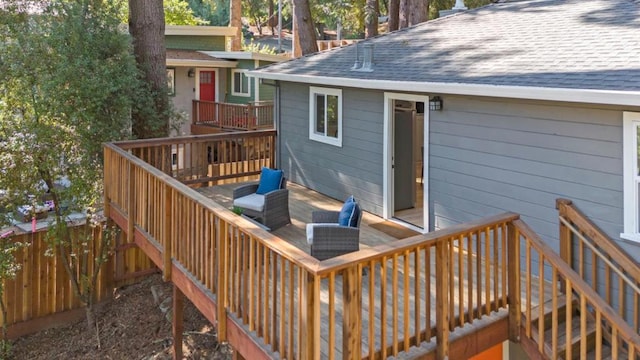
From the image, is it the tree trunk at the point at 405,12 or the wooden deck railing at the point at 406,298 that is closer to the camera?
the wooden deck railing at the point at 406,298

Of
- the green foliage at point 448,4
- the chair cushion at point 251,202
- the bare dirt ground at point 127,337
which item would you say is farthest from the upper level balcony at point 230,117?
the chair cushion at point 251,202

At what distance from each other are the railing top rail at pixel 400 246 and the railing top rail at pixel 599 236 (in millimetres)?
901

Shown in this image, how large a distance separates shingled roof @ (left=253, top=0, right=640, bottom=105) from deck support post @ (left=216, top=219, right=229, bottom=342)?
313 cm

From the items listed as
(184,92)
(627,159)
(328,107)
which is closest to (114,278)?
(328,107)

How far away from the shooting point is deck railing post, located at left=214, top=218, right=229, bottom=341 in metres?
4.60

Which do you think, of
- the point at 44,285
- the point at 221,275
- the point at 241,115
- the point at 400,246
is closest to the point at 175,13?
the point at 241,115

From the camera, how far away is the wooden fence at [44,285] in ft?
27.2

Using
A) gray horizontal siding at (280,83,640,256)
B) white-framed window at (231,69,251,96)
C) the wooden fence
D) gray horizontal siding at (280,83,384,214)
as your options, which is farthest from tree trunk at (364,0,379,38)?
the wooden fence

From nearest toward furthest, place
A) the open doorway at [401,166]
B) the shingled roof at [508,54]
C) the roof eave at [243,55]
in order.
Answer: the shingled roof at [508,54]
the open doorway at [401,166]
the roof eave at [243,55]

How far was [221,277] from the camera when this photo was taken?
467 centimetres

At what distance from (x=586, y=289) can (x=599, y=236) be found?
0.93m

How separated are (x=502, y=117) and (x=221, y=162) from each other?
563 centimetres

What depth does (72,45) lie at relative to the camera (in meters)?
8.19

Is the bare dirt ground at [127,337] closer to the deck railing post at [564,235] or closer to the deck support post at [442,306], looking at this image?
the deck support post at [442,306]
